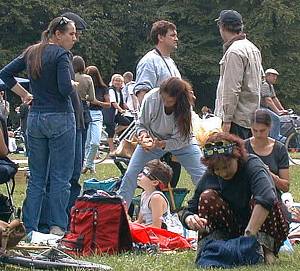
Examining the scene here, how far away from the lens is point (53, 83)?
707cm

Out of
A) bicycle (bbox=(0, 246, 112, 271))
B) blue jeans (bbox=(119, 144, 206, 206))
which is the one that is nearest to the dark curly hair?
bicycle (bbox=(0, 246, 112, 271))

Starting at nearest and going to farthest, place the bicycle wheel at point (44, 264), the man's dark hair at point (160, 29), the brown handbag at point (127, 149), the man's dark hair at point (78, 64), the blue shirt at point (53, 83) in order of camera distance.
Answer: the bicycle wheel at point (44, 264) → the blue shirt at point (53, 83) → the man's dark hair at point (160, 29) → the brown handbag at point (127, 149) → the man's dark hair at point (78, 64)

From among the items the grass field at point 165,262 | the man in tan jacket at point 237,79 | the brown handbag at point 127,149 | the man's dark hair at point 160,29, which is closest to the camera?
the grass field at point 165,262

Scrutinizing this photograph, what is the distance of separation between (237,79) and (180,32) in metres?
31.8

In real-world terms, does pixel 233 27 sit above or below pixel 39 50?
above

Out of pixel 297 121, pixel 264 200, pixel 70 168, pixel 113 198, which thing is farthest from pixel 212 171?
pixel 297 121

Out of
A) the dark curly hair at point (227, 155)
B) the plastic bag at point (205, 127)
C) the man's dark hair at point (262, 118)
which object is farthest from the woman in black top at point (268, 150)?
the dark curly hair at point (227, 155)

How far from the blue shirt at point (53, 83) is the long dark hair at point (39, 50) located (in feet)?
0.11

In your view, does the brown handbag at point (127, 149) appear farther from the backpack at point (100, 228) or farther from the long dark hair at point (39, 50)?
the backpack at point (100, 228)

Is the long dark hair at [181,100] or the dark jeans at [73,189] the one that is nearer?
the long dark hair at [181,100]

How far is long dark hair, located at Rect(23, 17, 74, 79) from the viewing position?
7035 mm

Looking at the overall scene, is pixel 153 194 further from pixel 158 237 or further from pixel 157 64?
pixel 157 64

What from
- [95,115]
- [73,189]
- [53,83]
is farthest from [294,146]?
[53,83]

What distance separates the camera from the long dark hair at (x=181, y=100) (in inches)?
287
